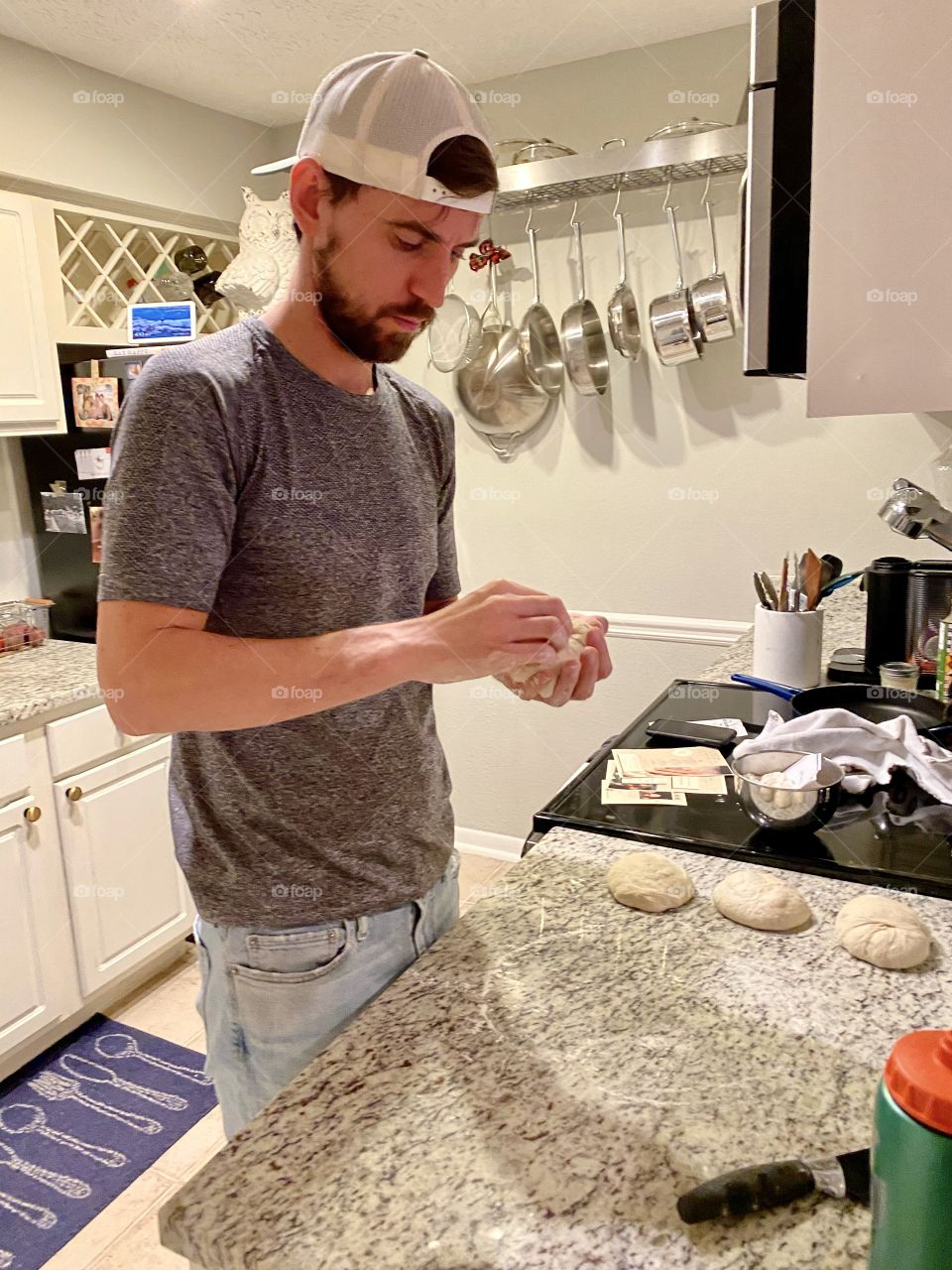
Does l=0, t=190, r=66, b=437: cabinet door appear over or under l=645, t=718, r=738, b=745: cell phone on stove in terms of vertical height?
over

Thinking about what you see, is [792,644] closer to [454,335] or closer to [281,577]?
[281,577]

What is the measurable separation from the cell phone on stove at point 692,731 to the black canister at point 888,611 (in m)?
0.51

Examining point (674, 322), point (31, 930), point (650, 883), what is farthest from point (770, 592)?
point (31, 930)

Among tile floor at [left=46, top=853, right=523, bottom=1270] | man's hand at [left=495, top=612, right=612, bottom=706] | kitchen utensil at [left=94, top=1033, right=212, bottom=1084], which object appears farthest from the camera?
kitchen utensil at [left=94, top=1033, right=212, bottom=1084]

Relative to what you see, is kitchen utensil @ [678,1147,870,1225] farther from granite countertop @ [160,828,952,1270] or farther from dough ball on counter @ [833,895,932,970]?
dough ball on counter @ [833,895,932,970]

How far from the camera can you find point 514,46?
7.74ft

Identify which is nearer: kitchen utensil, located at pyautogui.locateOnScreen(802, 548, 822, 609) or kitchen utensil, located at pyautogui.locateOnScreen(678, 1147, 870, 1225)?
kitchen utensil, located at pyautogui.locateOnScreen(678, 1147, 870, 1225)

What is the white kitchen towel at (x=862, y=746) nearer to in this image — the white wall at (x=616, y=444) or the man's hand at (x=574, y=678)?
the man's hand at (x=574, y=678)

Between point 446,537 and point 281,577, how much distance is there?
1.12 feet

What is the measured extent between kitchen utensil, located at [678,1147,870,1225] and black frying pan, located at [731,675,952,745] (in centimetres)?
90

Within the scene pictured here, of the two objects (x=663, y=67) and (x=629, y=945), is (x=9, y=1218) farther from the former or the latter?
(x=663, y=67)

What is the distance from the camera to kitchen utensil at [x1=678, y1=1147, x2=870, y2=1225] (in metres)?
0.55

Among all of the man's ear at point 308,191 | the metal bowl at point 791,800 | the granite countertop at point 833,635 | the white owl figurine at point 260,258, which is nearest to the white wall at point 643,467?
the granite countertop at point 833,635

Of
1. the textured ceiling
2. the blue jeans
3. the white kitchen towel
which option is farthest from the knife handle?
the textured ceiling
